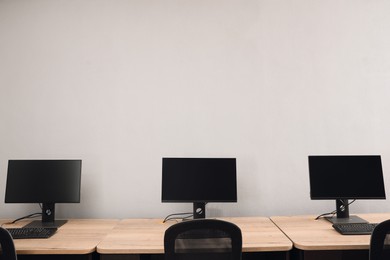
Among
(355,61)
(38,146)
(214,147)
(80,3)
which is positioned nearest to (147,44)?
(80,3)

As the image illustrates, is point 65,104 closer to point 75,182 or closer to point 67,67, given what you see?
point 67,67

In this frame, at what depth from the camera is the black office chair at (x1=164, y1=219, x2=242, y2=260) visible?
66.7 inches

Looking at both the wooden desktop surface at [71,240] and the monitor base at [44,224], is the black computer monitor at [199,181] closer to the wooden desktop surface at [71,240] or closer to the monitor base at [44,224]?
the wooden desktop surface at [71,240]

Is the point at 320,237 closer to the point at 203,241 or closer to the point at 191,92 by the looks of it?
the point at 203,241

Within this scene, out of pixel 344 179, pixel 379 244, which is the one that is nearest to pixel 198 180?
pixel 344 179

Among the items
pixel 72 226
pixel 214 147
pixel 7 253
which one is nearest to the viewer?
pixel 7 253

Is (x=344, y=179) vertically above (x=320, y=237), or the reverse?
(x=344, y=179)

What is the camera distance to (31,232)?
2.20 m

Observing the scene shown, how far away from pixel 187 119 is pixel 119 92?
0.62 meters

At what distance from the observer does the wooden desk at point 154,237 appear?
6.34 ft

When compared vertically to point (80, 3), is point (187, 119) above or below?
below

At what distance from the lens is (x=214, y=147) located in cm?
276

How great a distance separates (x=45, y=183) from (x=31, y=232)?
1.36ft

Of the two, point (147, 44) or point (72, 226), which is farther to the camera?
point (147, 44)
